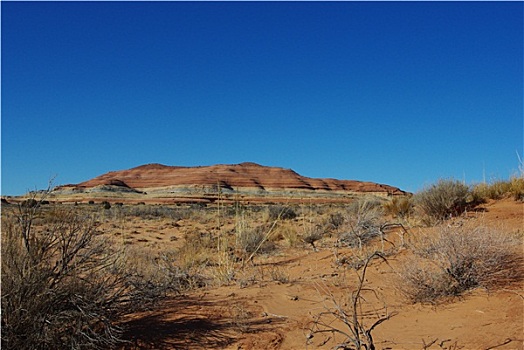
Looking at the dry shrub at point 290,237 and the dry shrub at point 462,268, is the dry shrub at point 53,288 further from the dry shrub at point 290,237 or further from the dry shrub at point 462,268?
the dry shrub at point 290,237

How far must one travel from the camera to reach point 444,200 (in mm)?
11648

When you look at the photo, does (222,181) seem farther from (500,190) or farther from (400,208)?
(500,190)

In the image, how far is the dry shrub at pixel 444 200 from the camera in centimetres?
1160

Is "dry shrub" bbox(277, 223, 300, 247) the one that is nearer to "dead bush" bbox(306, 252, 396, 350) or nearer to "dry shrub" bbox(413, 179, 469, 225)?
"dry shrub" bbox(413, 179, 469, 225)

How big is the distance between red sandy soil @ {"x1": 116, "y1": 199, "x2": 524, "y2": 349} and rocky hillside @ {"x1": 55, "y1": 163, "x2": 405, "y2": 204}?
259ft

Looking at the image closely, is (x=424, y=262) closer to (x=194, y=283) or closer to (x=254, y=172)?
(x=194, y=283)

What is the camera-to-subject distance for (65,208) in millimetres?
4879

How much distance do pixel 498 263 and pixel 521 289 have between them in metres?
0.48

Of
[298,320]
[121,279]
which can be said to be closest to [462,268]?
[298,320]

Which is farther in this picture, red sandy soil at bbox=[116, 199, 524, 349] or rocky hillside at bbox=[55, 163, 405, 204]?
rocky hillside at bbox=[55, 163, 405, 204]

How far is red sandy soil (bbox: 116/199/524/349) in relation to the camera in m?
4.30


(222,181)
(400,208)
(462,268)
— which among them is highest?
(222,181)

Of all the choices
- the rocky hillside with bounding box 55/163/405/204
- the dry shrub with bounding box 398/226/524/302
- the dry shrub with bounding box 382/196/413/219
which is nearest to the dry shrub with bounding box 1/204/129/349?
the dry shrub with bounding box 398/226/524/302

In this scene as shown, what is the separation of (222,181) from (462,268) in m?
92.2
